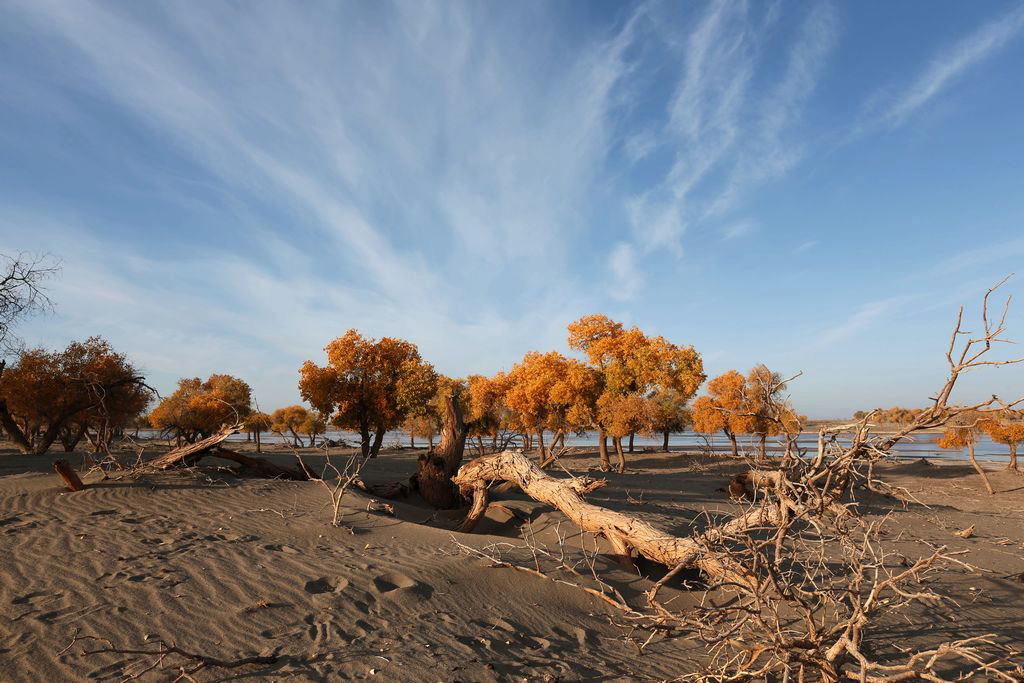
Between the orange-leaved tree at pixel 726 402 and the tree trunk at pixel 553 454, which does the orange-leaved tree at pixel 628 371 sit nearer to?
the orange-leaved tree at pixel 726 402

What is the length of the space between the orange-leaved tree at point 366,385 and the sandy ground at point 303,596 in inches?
A: 726

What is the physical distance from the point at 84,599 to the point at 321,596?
2.02m

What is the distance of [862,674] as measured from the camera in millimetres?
2898

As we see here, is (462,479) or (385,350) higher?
(385,350)

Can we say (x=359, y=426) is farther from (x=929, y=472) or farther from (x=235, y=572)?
(x=929, y=472)

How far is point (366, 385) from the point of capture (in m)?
28.3

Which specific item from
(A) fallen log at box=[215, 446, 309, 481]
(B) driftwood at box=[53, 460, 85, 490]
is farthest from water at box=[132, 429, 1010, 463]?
(B) driftwood at box=[53, 460, 85, 490]

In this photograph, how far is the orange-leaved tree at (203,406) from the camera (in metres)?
34.2

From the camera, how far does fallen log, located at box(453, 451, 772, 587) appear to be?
224 inches

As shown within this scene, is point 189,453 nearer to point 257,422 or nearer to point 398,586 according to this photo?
point 398,586

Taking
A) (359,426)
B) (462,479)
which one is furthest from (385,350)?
(462,479)

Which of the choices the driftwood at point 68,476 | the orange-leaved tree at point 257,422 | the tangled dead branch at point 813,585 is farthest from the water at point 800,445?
the driftwood at point 68,476

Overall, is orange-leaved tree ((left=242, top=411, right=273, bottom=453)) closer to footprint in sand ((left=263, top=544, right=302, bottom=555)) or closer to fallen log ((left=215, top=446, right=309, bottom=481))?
fallen log ((left=215, top=446, right=309, bottom=481))

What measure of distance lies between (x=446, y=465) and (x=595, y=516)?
406 cm
